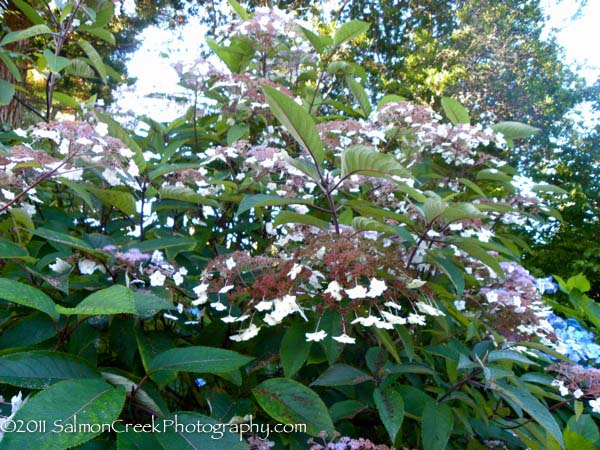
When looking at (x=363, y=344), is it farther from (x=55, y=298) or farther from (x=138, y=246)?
(x=55, y=298)

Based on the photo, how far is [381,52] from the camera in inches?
360

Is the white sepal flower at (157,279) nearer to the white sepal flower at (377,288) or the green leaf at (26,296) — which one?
the green leaf at (26,296)

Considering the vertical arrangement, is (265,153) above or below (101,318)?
above

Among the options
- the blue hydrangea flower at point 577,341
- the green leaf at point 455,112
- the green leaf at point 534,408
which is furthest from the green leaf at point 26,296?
the blue hydrangea flower at point 577,341

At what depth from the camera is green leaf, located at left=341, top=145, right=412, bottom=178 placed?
97 centimetres

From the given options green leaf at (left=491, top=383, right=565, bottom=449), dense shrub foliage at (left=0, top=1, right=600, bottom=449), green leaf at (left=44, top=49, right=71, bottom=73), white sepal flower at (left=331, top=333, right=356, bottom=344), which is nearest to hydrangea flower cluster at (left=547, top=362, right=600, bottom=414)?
dense shrub foliage at (left=0, top=1, right=600, bottom=449)

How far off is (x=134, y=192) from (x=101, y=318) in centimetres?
44

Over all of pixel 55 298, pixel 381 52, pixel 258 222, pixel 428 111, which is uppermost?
pixel 381 52

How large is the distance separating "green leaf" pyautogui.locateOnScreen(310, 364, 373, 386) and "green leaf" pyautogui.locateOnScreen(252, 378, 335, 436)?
0.06 metres

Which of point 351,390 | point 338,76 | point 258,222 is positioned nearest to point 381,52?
point 338,76

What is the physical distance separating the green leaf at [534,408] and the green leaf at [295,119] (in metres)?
0.60

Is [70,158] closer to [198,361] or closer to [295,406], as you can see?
[198,361]

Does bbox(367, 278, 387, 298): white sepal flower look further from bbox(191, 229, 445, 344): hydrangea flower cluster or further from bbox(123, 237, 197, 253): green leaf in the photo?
bbox(123, 237, 197, 253): green leaf

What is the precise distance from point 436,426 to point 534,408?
19cm
